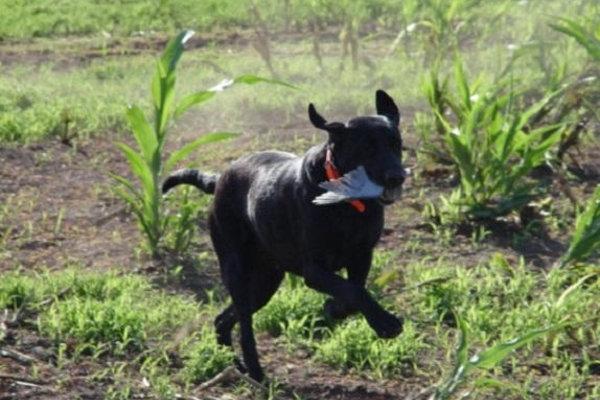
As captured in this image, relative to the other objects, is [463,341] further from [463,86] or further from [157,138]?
[463,86]

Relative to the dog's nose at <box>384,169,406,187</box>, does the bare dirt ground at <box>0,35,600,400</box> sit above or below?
below

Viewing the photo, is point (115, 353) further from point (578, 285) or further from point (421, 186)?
point (421, 186)

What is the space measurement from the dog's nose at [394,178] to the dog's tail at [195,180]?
61.2 inches

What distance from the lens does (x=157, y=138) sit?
7418 millimetres

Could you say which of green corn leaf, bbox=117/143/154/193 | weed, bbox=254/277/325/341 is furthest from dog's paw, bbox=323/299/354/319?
green corn leaf, bbox=117/143/154/193

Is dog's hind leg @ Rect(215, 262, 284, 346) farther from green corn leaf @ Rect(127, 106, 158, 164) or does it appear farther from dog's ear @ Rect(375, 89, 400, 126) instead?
green corn leaf @ Rect(127, 106, 158, 164)

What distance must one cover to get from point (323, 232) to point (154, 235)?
238 centimetres

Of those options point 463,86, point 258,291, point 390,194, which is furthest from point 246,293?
point 463,86

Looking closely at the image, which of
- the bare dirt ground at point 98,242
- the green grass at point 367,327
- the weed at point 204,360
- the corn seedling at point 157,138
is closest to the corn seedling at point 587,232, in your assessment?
the green grass at point 367,327

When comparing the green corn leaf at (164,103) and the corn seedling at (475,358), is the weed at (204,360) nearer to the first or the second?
the corn seedling at (475,358)

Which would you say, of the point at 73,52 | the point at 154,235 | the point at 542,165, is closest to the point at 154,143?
the point at 154,235

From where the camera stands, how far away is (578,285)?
648 centimetres

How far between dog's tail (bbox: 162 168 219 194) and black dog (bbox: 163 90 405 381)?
9cm

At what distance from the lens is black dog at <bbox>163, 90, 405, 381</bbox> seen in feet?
17.0
